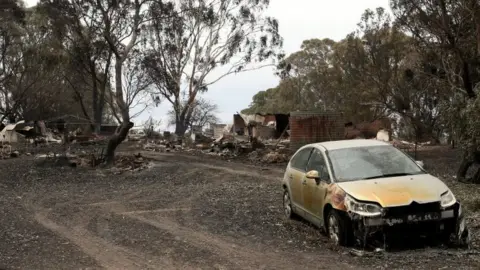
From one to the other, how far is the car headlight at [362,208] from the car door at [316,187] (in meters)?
0.69

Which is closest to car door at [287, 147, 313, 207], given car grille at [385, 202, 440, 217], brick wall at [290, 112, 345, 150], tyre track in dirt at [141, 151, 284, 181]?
car grille at [385, 202, 440, 217]

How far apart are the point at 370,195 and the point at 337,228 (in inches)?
27.0

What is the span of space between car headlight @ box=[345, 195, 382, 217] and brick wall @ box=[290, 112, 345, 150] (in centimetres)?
1962

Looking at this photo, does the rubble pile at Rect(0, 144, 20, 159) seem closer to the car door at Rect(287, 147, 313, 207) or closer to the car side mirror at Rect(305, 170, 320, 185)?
the car door at Rect(287, 147, 313, 207)

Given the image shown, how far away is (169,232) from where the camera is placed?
28.5 feet

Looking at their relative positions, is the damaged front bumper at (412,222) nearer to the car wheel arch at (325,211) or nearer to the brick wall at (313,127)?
the car wheel arch at (325,211)

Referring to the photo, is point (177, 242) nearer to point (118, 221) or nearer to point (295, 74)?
→ point (118, 221)

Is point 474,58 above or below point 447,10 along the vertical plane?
below

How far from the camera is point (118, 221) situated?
9.95 m

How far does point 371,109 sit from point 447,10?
2629cm

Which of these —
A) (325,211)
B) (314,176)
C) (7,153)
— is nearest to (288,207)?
(314,176)

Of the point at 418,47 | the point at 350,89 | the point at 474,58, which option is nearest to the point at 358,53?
the point at 350,89

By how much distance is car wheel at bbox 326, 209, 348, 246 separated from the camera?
6.96 metres

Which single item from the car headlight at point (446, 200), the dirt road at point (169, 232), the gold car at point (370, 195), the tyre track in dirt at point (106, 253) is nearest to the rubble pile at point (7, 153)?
the dirt road at point (169, 232)
